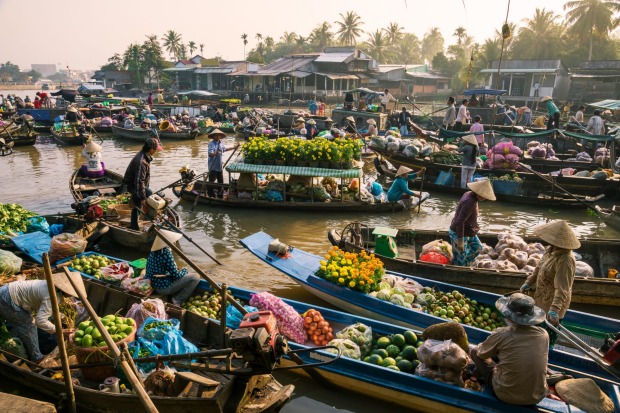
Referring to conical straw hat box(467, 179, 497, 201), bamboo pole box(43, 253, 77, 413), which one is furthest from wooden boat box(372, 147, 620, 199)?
bamboo pole box(43, 253, 77, 413)

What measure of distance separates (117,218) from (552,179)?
1161cm

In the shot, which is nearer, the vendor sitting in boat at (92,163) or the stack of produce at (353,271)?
the stack of produce at (353,271)

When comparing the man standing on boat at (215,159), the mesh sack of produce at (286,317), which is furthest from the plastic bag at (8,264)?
the man standing on boat at (215,159)

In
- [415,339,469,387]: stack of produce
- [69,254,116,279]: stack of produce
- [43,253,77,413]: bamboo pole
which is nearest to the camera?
[43,253,77,413]: bamboo pole

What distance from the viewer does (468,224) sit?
24.2ft

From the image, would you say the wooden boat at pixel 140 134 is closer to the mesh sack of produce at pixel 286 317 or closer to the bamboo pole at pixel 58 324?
the mesh sack of produce at pixel 286 317

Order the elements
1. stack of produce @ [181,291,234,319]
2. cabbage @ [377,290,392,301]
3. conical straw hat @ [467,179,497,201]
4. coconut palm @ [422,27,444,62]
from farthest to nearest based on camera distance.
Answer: coconut palm @ [422,27,444,62]
conical straw hat @ [467,179,497,201]
cabbage @ [377,290,392,301]
stack of produce @ [181,291,234,319]

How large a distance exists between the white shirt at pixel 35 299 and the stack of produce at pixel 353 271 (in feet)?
11.6

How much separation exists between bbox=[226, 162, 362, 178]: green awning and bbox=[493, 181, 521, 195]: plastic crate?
463cm

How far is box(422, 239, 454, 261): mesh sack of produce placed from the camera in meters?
7.98

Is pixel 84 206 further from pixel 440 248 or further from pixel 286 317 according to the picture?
pixel 440 248

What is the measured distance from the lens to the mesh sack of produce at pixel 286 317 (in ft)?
18.6

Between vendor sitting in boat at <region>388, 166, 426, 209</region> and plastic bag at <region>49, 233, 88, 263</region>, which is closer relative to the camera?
plastic bag at <region>49, 233, 88, 263</region>

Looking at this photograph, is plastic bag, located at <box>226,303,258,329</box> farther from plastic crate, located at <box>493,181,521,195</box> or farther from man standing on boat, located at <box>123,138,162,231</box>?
plastic crate, located at <box>493,181,521,195</box>
